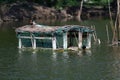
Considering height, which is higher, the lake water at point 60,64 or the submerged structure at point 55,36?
the submerged structure at point 55,36

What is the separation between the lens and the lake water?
133 ft

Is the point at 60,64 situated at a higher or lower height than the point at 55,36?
lower

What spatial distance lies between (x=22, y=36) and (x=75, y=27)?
5933 mm

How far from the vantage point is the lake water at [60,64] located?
40.5 metres

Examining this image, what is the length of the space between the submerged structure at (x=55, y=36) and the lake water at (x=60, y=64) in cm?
113

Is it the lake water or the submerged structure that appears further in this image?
the submerged structure

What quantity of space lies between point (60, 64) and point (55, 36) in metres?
7.76

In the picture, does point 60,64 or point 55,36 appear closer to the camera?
point 60,64

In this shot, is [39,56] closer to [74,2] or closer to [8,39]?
[8,39]

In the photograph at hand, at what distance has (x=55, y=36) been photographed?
53469 mm

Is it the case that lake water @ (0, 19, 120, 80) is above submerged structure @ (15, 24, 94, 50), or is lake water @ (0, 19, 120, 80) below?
below

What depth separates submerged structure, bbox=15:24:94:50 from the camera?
53375 mm

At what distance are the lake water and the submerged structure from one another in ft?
3.70

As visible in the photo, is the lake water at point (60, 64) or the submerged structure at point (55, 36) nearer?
the lake water at point (60, 64)
